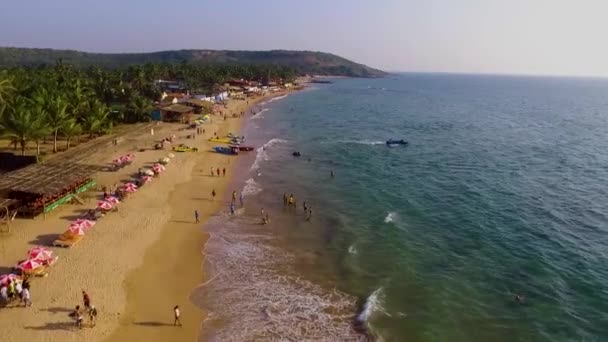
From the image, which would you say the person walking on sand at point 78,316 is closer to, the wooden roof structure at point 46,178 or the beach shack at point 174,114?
the wooden roof structure at point 46,178

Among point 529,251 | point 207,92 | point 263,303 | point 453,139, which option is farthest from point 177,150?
point 207,92

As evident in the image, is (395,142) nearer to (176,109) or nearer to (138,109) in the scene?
(176,109)

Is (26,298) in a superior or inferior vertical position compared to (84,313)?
superior

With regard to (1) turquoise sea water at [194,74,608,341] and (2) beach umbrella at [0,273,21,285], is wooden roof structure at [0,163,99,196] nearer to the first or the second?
(2) beach umbrella at [0,273,21,285]

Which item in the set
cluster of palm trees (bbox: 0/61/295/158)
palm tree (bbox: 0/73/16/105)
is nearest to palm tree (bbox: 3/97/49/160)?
cluster of palm trees (bbox: 0/61/295/158)

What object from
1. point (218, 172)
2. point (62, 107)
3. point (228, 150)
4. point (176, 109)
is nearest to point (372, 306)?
point (218, 172)

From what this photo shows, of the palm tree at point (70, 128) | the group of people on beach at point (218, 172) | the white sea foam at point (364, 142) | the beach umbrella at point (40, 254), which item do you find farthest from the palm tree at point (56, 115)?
the white sea foam at point (364, 142)

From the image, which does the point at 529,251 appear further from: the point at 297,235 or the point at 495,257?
the point at 297,235
